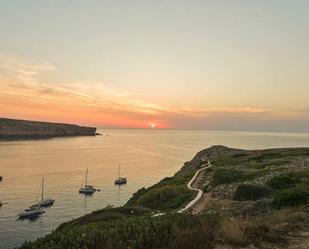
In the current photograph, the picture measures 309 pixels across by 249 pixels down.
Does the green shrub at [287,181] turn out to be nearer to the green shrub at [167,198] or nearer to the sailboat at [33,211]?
the green shrub at [167,198]

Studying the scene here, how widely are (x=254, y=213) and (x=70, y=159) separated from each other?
139504 mm

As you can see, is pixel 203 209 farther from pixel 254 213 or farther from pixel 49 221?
pixel 49 221

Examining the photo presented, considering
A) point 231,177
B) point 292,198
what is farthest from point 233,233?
point 231,177

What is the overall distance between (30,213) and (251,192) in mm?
49124

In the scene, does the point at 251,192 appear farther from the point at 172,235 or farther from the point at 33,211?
the point at 33,211

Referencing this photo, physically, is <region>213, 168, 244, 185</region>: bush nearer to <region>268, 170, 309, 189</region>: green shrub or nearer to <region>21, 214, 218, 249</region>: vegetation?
<region>268, 170, 309, 189</region>: green shrub

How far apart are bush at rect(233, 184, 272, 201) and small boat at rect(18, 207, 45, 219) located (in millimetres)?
47683

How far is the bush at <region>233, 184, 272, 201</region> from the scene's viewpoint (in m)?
24.1

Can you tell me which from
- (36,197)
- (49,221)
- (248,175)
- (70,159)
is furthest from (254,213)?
(70,159)

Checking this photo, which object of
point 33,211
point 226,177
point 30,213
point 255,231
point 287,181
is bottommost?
point 30,213

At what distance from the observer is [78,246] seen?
8.80m

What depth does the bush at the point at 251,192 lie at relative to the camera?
24078 millimetres

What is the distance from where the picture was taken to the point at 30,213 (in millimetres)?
63031

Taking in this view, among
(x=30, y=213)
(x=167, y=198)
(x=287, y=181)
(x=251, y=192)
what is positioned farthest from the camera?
(x=30, y=213)
